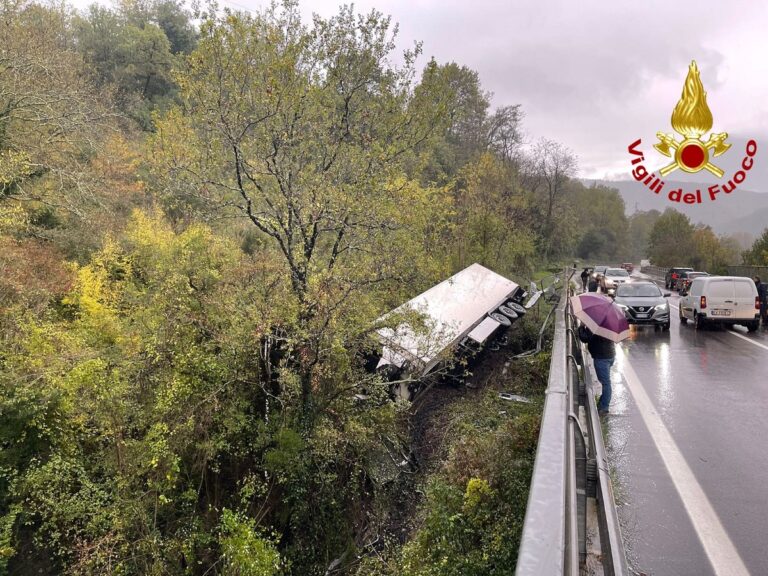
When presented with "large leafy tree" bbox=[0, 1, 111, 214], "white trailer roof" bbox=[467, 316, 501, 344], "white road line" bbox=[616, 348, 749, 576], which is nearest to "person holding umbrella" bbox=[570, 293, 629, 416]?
"white road line" bbox=[616, 348, 749, 576]

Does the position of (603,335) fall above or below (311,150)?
below

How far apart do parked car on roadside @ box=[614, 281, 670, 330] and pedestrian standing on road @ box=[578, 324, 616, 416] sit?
26.8 feet

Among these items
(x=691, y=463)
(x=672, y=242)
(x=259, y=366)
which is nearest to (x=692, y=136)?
(x=691, y=463)

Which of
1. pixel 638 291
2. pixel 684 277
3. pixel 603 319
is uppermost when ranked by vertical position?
pixel 684 277

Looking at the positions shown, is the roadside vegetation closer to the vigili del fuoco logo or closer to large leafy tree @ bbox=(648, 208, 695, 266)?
the vigili del fuoco logo

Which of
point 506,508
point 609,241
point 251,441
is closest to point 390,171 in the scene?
point 251,441

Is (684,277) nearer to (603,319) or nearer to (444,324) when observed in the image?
(444,324)

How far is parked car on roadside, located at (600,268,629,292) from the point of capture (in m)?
28.0

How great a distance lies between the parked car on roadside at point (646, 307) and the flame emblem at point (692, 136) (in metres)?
4.95

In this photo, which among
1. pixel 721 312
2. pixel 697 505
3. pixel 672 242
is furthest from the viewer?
pixel 672 242

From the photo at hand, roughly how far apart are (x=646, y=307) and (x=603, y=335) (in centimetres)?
958

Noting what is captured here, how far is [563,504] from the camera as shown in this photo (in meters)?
2.01

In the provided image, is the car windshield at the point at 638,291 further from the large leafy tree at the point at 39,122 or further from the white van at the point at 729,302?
the large leafy tree at the point at 39,122

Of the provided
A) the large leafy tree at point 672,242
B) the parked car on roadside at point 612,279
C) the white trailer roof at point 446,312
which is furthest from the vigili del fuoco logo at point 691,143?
the large leafy tree at point 672,242
